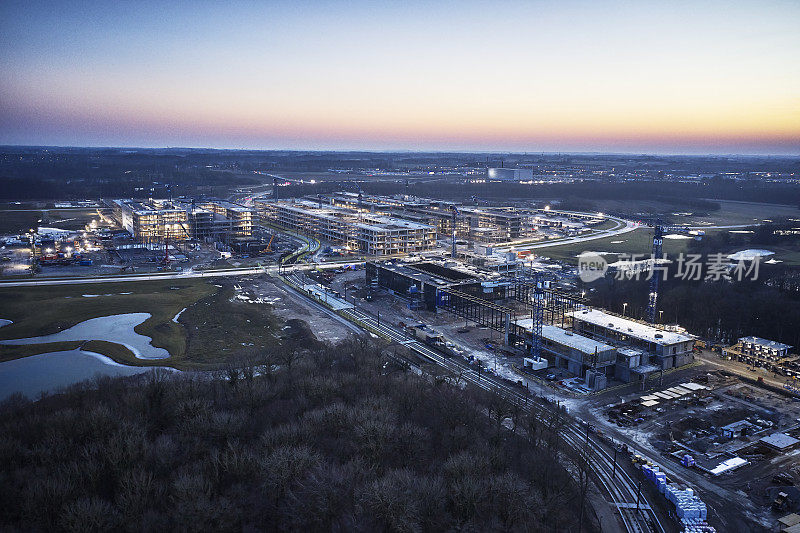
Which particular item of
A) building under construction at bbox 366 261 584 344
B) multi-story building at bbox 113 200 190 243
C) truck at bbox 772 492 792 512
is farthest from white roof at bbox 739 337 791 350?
multi-story building at bbox 113 200 190 243

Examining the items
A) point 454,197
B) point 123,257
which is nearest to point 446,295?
point 123,257

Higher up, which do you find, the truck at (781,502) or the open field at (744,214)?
the open field at (744,214)

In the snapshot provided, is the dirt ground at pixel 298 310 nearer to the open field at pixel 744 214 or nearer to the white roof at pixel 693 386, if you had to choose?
the white roof at pixel 693 386

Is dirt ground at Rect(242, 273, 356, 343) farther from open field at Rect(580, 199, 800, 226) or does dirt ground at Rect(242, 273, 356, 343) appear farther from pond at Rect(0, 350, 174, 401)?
open field at Rect(580, 199, 800, 226)

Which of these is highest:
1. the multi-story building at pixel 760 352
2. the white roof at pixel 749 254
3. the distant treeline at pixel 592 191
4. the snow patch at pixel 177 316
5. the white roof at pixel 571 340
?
the distant treeline at pixel 592 191

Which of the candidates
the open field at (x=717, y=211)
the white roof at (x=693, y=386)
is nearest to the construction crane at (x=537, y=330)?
the white roof at (x=693, y=386)

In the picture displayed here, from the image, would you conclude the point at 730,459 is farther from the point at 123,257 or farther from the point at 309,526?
the point at 123,257

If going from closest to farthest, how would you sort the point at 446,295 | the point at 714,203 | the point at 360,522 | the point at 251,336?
the point at 360,522 → the point at 251,336 → the point at 446,295 → the point at 714,203
